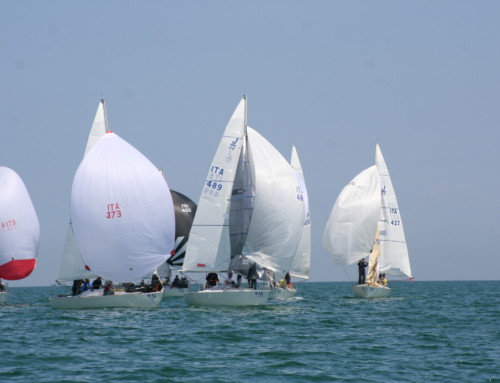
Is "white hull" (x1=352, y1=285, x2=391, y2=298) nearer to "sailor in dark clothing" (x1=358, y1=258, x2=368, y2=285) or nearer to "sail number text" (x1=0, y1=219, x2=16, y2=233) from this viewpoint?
"sailor in dark clothing" (x1=358, y1=258, x2=368, y2=285)

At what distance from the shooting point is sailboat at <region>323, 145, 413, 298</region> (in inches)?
2058

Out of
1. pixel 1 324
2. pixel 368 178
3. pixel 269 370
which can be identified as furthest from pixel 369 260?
pixel 269 370

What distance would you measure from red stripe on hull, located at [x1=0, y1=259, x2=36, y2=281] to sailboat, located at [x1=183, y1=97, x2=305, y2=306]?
32.4 feet

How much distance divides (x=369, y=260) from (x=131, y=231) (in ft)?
66.7

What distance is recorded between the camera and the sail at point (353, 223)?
171ft

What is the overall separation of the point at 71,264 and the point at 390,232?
22.0 meters

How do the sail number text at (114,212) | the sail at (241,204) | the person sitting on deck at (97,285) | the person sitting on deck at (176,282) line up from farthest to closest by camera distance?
the person sitting on deck at (176,282), the sail at (241,204), the person sitting on deck at (97,285), the sail number text at (114,212)

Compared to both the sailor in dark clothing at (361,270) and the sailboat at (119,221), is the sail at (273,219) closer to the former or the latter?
the sailboat at (119,221)

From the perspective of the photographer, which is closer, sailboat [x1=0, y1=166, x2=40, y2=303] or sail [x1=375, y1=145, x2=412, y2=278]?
sailboat [x1=0, y1=166, x2=40, y2=303]

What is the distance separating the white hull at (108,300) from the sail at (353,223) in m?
16.5

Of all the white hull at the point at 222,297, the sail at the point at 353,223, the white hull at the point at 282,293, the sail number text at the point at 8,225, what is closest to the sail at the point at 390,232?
the sail at the point at 353,223

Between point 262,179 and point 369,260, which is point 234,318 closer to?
point 262,179

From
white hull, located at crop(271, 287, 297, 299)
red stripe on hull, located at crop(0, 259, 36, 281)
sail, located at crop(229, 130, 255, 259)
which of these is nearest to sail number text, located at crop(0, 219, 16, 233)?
red stripe on hull, located at crop(0, 259, 36, 281)

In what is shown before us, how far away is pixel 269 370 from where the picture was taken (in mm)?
20891
